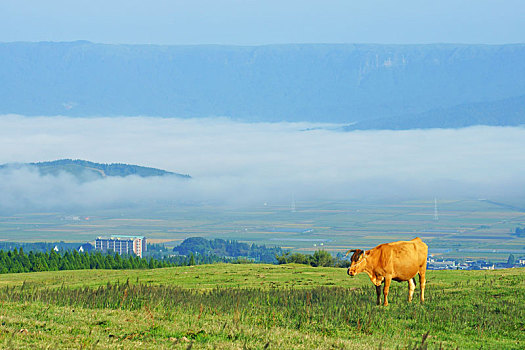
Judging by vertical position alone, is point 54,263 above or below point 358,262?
below

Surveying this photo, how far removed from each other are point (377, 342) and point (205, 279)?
25602mm

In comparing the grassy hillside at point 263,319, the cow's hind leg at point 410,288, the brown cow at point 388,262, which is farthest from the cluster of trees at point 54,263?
the brown cow at point 388,262

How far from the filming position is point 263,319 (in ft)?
70.9

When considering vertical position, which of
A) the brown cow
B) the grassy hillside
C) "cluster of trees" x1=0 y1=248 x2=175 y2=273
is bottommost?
"cluster of trees" x1=0 y1=248 x2=175 y2=273

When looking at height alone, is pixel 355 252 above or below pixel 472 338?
above

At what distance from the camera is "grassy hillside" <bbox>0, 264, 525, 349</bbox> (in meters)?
17.5

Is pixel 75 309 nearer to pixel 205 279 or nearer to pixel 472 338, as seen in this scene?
pixel 472 338

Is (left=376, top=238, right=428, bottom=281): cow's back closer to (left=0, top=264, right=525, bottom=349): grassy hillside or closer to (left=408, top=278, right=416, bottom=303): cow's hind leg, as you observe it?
(left=408, top=278, right=416, bottom=303): cow's hind leg

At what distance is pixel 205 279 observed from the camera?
1726 inches

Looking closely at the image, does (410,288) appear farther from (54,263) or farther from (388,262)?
(54,263)

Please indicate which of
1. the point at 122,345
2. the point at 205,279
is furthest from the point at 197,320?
the point at 205,279

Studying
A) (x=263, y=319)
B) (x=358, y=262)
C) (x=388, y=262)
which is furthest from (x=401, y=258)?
(x=263, y=319)

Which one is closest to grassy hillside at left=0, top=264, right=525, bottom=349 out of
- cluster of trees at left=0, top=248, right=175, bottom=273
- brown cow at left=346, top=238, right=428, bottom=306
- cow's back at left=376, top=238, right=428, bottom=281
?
brown cow at left=346, top=238, right=428, bottom=306

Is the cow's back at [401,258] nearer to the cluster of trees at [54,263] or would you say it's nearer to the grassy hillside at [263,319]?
the grassy hillside at [263,319]
